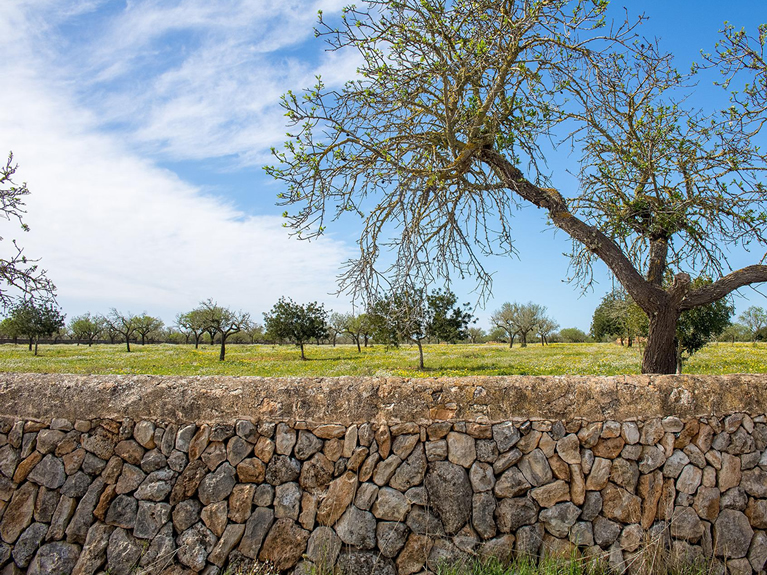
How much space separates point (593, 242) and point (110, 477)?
7.80 metres

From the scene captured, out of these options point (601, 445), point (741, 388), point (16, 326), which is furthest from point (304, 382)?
point (16, 326)

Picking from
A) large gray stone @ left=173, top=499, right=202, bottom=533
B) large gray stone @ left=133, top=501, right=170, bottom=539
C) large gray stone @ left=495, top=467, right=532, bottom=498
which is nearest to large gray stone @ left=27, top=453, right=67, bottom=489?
large gray stone @ left=133, top=501, right=170, bottom=539

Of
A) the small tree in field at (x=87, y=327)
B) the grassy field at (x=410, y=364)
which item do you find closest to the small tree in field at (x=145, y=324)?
the small tree in field at (x=87, y=327)

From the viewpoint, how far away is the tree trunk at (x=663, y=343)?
8.16 meters

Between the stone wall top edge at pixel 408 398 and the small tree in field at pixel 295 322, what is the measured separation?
3216 cm

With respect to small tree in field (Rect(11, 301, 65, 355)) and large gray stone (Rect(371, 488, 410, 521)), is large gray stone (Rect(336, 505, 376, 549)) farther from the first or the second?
small tree in field (Rect(11, 301, 65, 355))

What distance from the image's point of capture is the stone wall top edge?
4.72m

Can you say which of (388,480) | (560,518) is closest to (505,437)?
(560,518)

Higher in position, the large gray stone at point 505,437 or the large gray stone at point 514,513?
the large gray stone at point 505,437

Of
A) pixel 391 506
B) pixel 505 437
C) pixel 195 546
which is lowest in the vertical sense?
pixel 195 546

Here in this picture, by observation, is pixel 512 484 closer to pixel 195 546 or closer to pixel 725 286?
pixel 195 546

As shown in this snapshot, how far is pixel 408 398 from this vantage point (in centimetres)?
473

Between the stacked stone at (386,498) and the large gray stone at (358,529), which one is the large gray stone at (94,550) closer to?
the stacked stone at (386,498)

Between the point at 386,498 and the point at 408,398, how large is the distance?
3.25 ft
